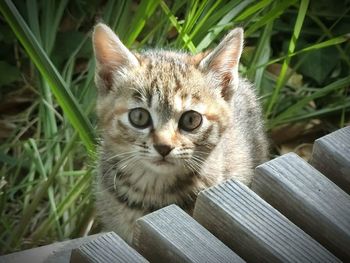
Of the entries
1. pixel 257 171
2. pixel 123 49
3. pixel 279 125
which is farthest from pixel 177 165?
pixel 279 125

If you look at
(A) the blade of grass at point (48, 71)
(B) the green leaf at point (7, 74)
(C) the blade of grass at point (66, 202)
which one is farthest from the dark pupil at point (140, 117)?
(B) the green leaf at point (7, 74)

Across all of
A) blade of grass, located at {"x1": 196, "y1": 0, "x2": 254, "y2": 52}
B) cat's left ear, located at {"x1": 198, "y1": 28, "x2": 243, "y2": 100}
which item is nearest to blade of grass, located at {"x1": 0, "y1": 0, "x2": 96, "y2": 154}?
cat's left ear, located at {"x1": 198, "y1": 28, "x2": 243, "y2": 100}

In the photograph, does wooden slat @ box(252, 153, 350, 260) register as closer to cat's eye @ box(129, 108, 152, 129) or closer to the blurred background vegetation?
cat's eye @ box(129, 108, 152, 129)

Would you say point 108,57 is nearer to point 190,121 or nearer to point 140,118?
point 140,118

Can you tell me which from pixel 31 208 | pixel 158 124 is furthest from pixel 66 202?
pixel 158 124

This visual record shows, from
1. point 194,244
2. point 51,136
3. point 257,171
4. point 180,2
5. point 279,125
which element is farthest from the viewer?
point 279,125

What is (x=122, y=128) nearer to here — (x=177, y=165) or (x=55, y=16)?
(x=177, y=165)

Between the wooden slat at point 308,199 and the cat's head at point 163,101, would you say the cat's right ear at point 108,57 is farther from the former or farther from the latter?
the wooden slat at point 308,199
